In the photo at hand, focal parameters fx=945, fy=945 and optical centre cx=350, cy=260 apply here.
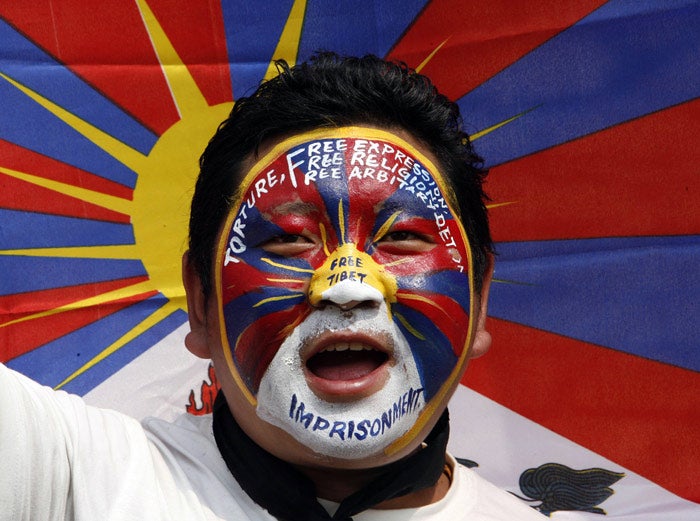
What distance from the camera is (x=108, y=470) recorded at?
1.86m

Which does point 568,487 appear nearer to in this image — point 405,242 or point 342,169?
point 405,242

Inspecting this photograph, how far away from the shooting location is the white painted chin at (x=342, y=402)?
187cm

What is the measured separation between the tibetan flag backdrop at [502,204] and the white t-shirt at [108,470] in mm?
908

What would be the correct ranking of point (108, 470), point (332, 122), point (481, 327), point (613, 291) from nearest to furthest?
point (108, 470) < point (332, 122) < point (481, 327) < point (613, 291)

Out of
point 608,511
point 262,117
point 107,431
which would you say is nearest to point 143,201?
point 262,117

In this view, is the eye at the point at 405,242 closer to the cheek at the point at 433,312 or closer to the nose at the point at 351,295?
the cheek at the point at 433,312

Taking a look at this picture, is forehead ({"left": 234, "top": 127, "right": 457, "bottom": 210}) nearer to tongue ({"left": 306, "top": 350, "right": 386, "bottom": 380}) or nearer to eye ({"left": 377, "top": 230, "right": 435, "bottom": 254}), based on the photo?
eye ({"left": 377, "top": 230, "right": 435, "bottom": 254})

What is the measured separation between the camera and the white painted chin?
1.87 metres

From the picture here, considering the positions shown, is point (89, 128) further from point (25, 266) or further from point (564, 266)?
point (564, 266)

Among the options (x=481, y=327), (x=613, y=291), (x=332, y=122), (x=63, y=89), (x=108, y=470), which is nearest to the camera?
(x=108, y=470)

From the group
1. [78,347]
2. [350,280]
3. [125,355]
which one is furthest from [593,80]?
[78,347]

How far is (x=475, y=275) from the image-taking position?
222cm

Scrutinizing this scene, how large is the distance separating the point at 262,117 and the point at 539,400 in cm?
142

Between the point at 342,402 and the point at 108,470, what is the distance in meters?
0.48
